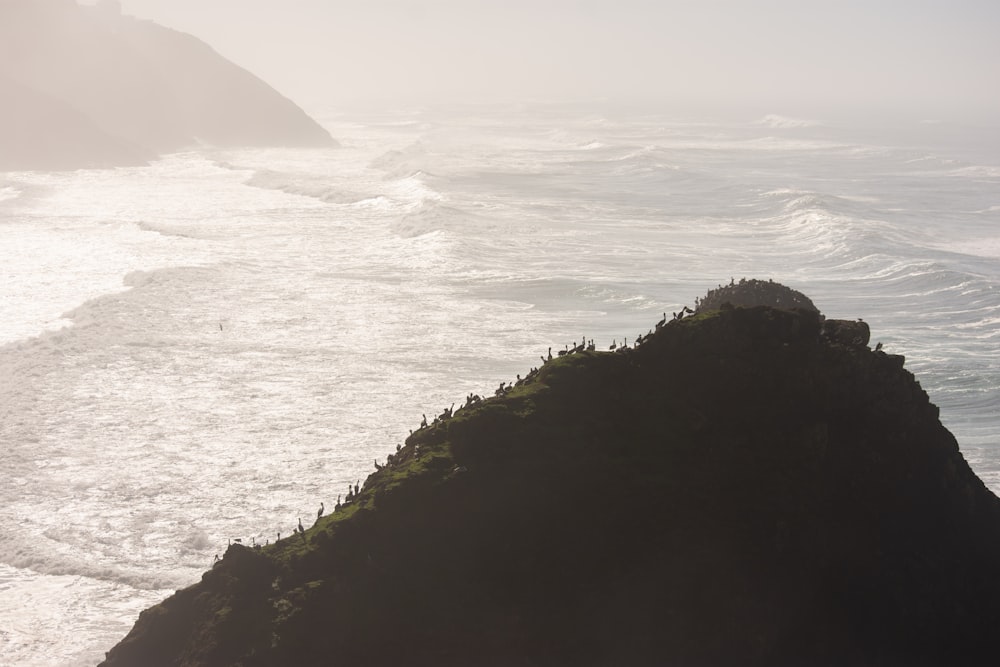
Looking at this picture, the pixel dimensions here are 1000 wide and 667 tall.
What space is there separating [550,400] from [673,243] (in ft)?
124

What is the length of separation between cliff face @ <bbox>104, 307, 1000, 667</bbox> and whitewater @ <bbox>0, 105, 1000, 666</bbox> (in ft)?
11.4

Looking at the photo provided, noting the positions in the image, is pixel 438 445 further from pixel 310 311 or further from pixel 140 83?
pixel 140 83

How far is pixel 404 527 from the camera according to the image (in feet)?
32.8

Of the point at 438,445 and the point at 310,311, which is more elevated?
the point at 310,311

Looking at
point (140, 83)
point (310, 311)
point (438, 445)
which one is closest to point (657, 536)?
point (438, 445)

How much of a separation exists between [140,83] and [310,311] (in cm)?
8831

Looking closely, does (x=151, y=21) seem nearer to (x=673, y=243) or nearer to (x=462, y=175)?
(x=462, y=175)

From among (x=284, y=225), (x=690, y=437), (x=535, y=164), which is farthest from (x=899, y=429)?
(x=535, y=164)

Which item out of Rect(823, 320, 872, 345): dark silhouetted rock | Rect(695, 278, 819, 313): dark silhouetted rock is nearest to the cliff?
Rect(695, 278, 819, 313): dark silhouetted rock

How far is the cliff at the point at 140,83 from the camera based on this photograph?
103500 mm

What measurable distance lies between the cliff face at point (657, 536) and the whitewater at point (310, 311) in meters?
3.49

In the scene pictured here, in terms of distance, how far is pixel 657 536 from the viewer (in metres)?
10.2

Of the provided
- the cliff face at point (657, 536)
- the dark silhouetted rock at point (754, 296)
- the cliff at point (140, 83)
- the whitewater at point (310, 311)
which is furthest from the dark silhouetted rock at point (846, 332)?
the cliff at point (140, 83)

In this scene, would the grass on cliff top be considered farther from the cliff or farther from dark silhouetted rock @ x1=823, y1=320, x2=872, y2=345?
the cliff
